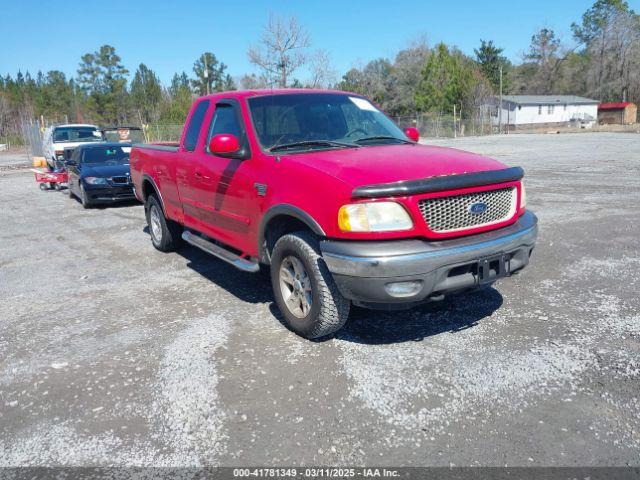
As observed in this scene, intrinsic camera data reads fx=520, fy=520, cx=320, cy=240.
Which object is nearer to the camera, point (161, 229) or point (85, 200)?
point (161, 229)

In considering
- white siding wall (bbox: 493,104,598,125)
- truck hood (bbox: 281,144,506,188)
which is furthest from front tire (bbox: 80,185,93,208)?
white siding wall (bbox: 493,104,598,125)

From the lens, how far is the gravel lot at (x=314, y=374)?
9.22 ft

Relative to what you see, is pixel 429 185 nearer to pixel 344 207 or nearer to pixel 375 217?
pixel 375 217

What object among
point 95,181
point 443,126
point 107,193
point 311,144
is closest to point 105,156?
point 95,181

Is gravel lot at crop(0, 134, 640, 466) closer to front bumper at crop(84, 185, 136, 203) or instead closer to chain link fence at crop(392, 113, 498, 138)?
front bumper at crop(84, 185, 136, 203)

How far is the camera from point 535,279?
5.38 metres

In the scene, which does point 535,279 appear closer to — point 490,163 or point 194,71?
point 490,163

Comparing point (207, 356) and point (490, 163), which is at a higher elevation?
point (490, 163)

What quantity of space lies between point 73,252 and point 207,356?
464cm

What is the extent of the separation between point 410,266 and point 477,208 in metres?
0.76

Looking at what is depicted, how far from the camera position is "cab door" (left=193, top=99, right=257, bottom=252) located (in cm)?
453

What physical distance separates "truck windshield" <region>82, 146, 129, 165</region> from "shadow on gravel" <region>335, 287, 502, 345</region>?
32.5 feet

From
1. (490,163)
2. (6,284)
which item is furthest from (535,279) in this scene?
(6,284)

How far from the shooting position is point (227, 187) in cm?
482
